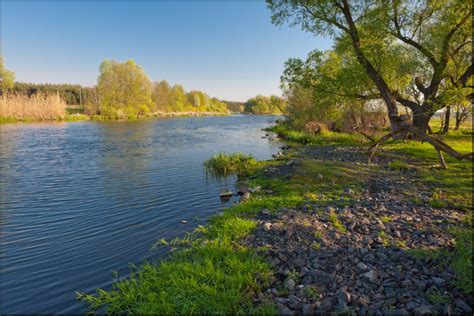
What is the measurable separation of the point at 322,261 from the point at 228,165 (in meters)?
11.7

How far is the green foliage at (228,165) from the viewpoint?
16.0 m

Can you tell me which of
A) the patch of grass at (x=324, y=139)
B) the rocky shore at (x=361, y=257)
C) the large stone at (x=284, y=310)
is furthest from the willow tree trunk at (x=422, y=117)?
the large stone at (x=284, y=310)

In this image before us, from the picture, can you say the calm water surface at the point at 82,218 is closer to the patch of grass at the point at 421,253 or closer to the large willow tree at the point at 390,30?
the patch of grass at the point at 421,253

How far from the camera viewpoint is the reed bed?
51938 mm

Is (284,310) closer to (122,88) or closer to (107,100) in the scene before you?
(107,100)

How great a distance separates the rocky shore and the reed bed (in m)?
64.7

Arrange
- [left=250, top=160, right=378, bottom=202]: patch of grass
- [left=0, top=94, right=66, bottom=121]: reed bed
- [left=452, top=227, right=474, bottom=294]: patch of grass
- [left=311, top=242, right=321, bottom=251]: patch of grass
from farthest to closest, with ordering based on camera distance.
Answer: [left=0, top=94, right=66, bottom=121]: reed bed < [left=250, top=160, right=378, bottom=202]: patch of grass < [left=311, top=242, right=321, bottom=251]: patch of grass < [left=452, top=227, right=474, bottom=294]: patch of grass

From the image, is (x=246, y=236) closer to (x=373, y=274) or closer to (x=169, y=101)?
(x=373, y=274)

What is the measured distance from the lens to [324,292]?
4250 mm

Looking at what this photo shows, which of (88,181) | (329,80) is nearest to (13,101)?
(88,181)

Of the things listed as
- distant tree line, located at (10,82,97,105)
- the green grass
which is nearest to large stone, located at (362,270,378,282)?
the green grass

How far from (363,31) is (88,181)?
1750 cm

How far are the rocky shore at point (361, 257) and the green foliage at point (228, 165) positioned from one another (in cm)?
779

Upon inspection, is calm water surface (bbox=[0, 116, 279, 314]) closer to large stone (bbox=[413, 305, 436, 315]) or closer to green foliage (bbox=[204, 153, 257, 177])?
green foliage (bbox=[204, 153, 257, 177])
